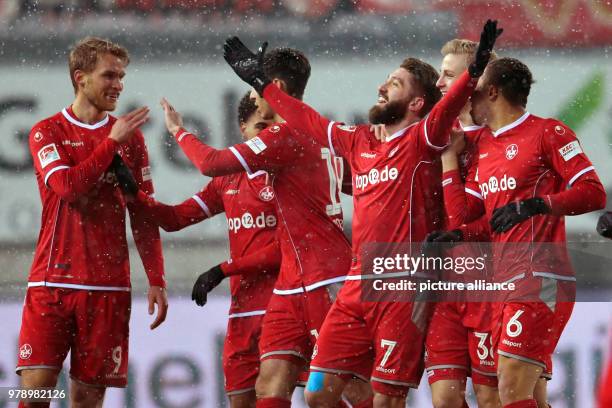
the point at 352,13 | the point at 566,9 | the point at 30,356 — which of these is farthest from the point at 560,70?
the point at 30,356

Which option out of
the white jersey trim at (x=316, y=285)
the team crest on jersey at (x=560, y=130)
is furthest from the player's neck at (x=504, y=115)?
the white jersey trim at (x=316, y=285)

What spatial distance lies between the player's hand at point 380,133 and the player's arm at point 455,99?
9.4 inches

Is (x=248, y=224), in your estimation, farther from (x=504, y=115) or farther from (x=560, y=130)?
(x=560, y=130)

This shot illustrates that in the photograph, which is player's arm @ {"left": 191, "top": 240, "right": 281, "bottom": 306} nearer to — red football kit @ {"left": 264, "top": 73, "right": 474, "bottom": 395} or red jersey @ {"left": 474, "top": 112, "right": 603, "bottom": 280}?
red football kit @ {"left": 264, "top": 73, "right": 474, "bottom": 395}

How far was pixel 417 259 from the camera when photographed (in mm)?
5324

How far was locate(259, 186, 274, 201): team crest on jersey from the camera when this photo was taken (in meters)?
6.25

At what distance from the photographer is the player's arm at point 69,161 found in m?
5.71

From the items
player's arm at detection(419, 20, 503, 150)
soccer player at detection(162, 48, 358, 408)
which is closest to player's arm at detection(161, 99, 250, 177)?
soccer player at detection(162, 48, 358, 408)

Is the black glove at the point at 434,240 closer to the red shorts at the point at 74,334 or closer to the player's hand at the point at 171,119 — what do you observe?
the player's hand at the point at 171,119

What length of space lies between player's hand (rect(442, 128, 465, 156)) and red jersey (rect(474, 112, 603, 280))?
215 millimetres

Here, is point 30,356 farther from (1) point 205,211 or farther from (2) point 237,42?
(2) point 237,42

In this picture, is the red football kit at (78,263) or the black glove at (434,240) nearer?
the black glove at (434,240)

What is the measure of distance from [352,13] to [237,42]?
2.73 m

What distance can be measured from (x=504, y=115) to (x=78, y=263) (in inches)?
85.0
